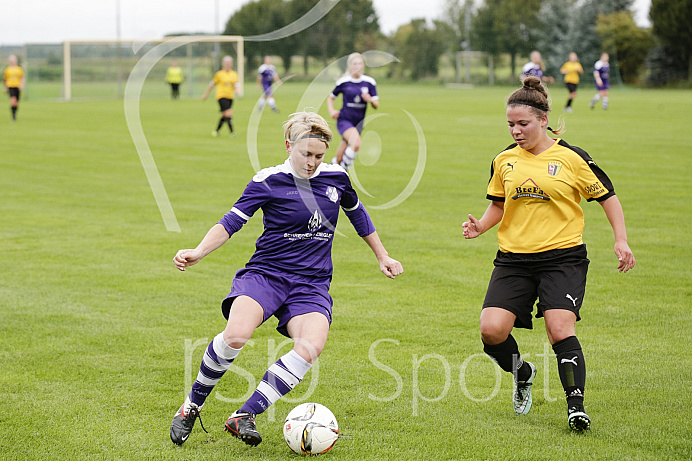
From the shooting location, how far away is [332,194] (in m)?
4.69

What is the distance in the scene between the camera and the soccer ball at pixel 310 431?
4219 mm

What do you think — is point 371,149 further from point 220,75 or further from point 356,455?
point 356,455

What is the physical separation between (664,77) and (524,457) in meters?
57.8

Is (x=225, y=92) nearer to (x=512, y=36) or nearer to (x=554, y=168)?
(x=554, y=168)

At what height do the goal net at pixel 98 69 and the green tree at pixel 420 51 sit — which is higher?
the green tree at pixel 420 51

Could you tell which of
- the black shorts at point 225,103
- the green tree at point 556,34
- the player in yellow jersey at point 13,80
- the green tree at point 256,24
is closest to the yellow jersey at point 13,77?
the player in yellow jersey at point 13,80

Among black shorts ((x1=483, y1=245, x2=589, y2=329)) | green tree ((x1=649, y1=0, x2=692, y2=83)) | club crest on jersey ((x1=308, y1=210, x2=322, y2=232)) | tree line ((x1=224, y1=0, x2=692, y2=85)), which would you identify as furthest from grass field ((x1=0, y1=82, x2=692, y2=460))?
green tree ((x1=649, y1=0, x2=692, y2=83))

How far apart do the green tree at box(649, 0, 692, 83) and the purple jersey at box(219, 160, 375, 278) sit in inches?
2219

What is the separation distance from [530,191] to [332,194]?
1.17 meters

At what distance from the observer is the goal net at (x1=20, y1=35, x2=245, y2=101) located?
45219 millimetres

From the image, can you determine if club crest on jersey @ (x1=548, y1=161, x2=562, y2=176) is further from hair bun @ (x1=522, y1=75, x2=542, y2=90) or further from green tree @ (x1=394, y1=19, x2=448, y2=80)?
green tree @ (x1=394, y1=19, x2=448, y2=80)

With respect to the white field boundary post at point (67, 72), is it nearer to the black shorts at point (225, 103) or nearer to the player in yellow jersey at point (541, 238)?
the black shorts at point (225, 103)

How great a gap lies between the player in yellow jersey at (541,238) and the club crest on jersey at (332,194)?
1.03 meters

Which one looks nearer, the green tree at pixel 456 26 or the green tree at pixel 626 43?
the green tree at pixel 626 43
